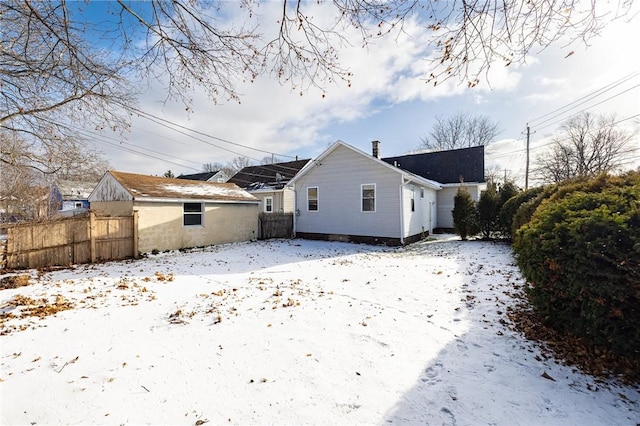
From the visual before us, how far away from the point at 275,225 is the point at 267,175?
11.3 meters

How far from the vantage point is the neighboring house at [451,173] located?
61.0ft

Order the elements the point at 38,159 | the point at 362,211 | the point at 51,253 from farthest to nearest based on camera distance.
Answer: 1. the point at 362,211
2. the point at 38,159
3. the point at 51,253

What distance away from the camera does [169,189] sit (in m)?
13.1

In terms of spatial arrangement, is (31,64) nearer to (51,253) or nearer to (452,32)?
(51,253)

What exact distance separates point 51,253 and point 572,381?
1238 centimetres

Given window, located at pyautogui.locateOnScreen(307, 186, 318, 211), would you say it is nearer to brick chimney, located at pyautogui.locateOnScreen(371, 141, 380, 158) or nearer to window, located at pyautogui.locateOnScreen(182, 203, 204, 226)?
window, located at pyautogui.locateOnScreen(182, 203, 204, 226)

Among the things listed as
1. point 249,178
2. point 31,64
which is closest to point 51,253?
point 31,64

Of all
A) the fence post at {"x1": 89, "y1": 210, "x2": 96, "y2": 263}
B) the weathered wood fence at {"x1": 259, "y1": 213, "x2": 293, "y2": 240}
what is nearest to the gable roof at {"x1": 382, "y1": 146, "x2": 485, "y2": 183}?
the weathered wood fence at {"x1": 259, "y1": 213, "x2": 293, "y2": 240}

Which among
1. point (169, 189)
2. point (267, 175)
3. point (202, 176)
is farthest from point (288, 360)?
point (202, 176)

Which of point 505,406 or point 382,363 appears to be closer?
point 505,406

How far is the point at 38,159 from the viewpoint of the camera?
9969 mm

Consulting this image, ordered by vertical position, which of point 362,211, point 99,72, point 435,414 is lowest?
point 435,414

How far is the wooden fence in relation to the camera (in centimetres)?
812

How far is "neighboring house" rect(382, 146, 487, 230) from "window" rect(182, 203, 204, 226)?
1486 cm
